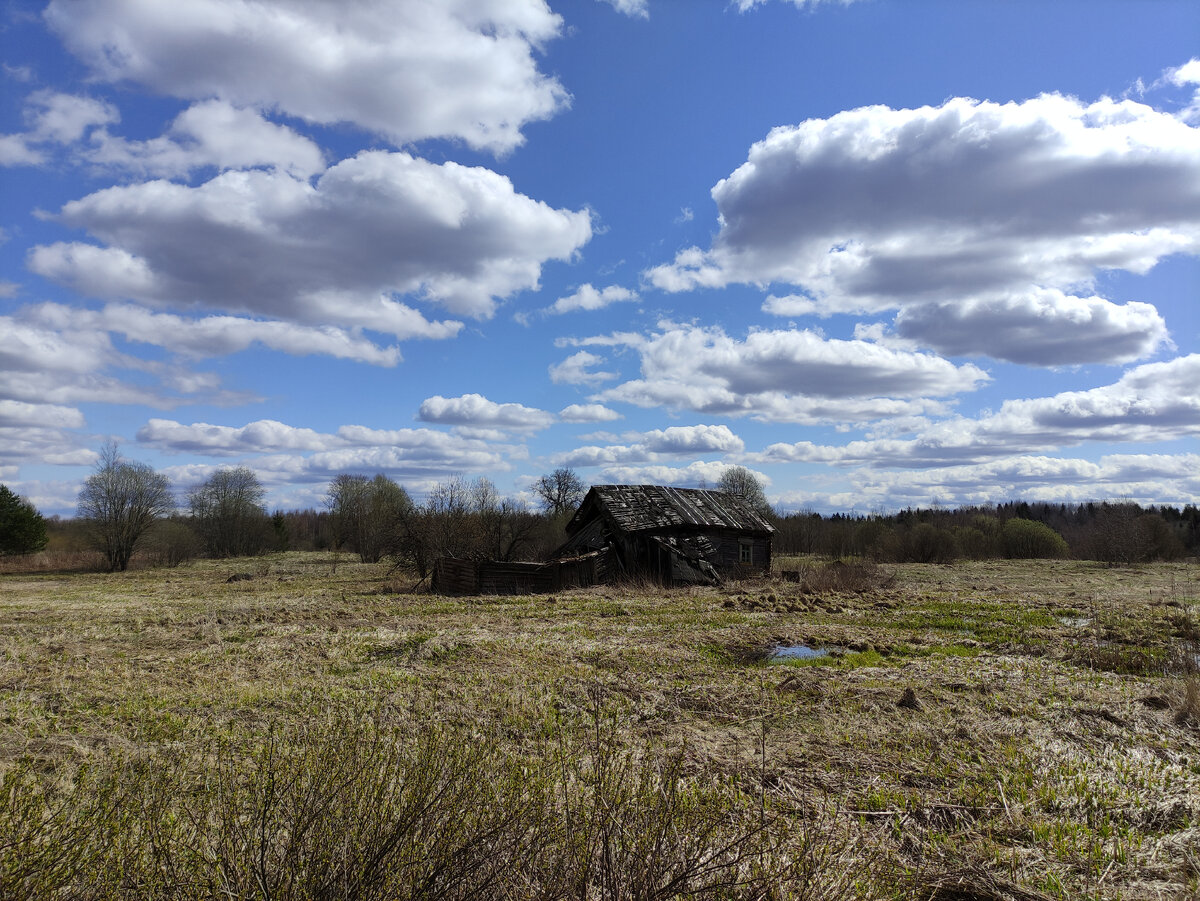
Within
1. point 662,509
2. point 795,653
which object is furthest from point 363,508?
point 795,653

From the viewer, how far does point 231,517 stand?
67688 mm

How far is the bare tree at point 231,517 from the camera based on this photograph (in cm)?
6731

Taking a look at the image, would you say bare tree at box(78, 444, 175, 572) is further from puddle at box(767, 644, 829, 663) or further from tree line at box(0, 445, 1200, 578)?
puddle at box(767, 644, 829, 663)

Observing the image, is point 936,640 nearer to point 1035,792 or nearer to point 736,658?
point 736,658

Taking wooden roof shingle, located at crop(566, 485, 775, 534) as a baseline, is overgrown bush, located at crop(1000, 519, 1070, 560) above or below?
below

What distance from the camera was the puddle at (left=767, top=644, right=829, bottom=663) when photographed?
11807mm

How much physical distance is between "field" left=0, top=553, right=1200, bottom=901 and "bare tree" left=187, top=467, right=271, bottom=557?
174 feet

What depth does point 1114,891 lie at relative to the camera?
3982mm

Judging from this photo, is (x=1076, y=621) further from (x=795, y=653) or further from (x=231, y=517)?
(x=231, y=517)

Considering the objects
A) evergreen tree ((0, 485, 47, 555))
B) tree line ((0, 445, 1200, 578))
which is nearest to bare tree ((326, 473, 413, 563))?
tree line ((0, 445, 1200, 578))

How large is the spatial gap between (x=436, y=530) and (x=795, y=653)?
1985 centimetres

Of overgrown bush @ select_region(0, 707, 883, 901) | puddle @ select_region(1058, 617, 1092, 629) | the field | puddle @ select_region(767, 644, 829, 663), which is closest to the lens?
overgrown bush @ select_region(0, 707, 883, 901)

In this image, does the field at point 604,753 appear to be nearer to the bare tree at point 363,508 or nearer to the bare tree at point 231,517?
the bare tree at point 363,508

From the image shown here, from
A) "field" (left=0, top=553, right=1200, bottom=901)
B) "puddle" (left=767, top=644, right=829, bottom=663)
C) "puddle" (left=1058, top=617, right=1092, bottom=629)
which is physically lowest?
"puddle" (left=767, top=644, right=829, bottom=663)
